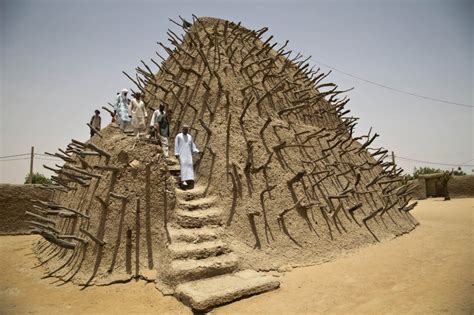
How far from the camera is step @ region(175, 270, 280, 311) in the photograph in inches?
195

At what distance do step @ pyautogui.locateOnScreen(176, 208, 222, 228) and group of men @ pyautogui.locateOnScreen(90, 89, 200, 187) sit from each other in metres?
0.89

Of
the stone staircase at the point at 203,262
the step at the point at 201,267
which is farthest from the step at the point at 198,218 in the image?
the step at the point at 201,267

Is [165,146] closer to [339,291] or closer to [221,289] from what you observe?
[221,289]

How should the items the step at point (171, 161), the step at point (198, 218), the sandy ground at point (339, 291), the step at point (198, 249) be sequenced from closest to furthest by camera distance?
the sandy ground at point (339, 291) < the step at point (198, 249) < the step at point (198, 218) < the step at point (171, 161)

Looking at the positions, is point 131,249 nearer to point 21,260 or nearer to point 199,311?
point 199,311

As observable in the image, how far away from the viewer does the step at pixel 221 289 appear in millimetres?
4957

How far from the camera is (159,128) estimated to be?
8.26m

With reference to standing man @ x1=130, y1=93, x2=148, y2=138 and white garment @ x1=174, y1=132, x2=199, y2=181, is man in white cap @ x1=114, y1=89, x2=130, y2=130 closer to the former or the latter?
standing man @ x1=130, y1=93, x2=148, y2=138

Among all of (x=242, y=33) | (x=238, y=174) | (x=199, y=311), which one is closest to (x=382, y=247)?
(x=238, y=174)

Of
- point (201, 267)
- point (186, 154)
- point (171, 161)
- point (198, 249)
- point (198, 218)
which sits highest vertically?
point (186, 154)

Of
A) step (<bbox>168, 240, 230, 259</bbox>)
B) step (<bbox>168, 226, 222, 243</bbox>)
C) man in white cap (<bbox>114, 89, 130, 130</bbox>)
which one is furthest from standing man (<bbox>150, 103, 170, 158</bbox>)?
step (<bbox>168, 240, 230, 259</bbox>)

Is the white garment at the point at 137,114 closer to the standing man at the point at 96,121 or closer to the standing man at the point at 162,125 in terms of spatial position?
the standing man at the point at 162,125

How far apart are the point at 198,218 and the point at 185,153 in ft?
5.48

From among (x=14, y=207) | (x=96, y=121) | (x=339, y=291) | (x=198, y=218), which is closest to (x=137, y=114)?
(x=198, y=218)
